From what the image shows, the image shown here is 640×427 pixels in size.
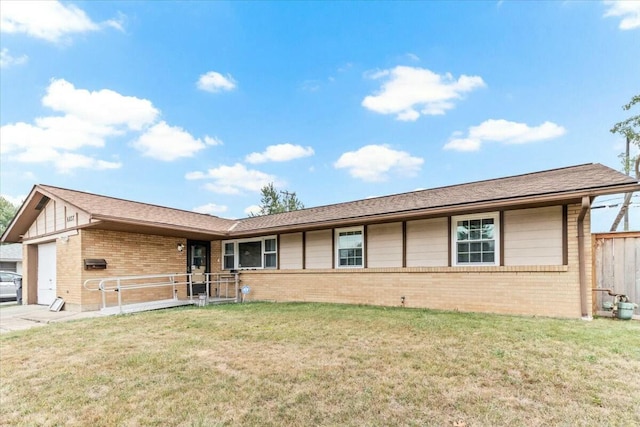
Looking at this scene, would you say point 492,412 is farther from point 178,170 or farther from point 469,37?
point 178,170

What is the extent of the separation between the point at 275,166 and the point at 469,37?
76.9 ft

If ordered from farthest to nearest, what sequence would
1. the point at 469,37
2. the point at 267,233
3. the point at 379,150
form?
the point at 379,150, the point at 469,37, the point at 267,233

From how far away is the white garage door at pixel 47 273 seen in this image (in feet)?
39.2

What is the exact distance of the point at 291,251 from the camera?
11.9 meters

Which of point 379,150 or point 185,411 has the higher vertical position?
point 379,150

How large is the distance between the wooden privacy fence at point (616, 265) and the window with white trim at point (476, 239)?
196 centimetres

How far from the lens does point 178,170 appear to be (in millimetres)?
25594

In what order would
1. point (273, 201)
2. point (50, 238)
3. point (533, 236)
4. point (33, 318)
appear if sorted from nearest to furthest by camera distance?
point (533, 236), point (33, 318), point (50, 238), point (273, 201)

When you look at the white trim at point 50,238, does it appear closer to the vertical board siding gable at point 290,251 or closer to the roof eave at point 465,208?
the roof eave at point 465,208

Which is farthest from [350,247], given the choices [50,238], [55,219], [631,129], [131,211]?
[631,129]

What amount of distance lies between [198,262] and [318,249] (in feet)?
18.0

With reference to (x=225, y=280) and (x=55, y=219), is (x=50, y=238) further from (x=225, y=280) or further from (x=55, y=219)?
(x=225, y=280)

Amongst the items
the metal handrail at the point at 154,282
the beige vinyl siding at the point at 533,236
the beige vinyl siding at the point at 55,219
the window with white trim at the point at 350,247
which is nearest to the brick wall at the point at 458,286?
the beige vinyl siding at the point at 533,236

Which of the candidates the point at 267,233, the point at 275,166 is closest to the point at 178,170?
the point at 275,166
